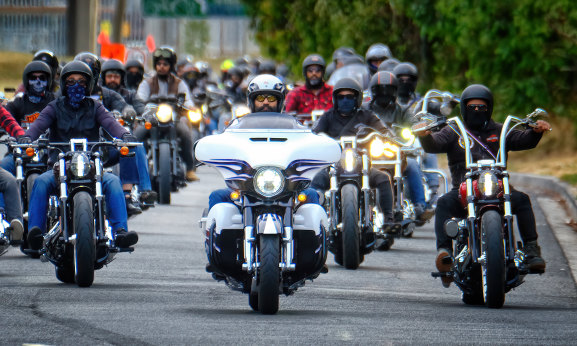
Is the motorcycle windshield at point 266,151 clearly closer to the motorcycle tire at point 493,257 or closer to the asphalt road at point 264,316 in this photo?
the asphalt road at point 264,316

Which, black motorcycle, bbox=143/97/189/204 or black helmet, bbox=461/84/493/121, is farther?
black motorcycle, bbox=143/97/189/204

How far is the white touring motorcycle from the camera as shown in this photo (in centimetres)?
1095

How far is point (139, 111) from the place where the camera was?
62.9ft

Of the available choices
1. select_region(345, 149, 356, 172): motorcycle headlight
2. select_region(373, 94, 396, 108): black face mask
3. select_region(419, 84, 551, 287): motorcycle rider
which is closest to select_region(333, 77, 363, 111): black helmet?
select_region(345, 149, 356, 172): motorcycle headlight

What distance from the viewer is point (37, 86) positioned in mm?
15859

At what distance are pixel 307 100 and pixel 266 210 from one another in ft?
27.9

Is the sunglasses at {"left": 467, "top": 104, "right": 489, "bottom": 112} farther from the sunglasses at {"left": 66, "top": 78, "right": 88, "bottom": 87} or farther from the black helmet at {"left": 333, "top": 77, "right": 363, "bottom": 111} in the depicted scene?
the black helmet at {"left": 333, "top": 77, "right": 363, "bottom": 111}

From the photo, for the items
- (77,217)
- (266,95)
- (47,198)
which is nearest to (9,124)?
(47,198)

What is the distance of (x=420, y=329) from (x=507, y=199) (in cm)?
163

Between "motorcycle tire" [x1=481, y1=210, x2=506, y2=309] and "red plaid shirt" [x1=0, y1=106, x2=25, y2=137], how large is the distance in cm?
481

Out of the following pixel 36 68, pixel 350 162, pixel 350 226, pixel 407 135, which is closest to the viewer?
pixel 350 226

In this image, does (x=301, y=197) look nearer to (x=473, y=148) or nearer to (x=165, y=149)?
(x=473, y=148)

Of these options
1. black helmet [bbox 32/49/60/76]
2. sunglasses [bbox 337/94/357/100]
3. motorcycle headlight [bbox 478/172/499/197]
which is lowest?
motorcycle headlight [bbox 478/172/499/197]

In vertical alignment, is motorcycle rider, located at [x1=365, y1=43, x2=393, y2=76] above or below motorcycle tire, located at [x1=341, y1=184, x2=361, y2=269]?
above
